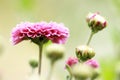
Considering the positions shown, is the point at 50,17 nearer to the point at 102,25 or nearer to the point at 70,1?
the point at 70,1

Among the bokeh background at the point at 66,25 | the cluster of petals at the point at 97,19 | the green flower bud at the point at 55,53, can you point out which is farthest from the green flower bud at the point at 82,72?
the bokeh background at the point at 66,25

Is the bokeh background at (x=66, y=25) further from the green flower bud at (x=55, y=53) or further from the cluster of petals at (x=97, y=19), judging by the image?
the green flower bud at (x=55, y=53)

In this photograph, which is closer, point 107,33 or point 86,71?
point 86,71

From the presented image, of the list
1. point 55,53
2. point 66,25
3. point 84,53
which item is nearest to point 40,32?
point 84,53

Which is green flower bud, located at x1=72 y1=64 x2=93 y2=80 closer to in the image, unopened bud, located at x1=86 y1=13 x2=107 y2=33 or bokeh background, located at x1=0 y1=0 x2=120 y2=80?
unopened bud, located at x1=86 y1=13 x2=107 y2=33

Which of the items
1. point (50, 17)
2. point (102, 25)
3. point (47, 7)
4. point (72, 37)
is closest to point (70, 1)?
point (50, 17)

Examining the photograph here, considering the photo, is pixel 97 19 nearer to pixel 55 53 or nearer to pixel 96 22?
pixel 96 22
